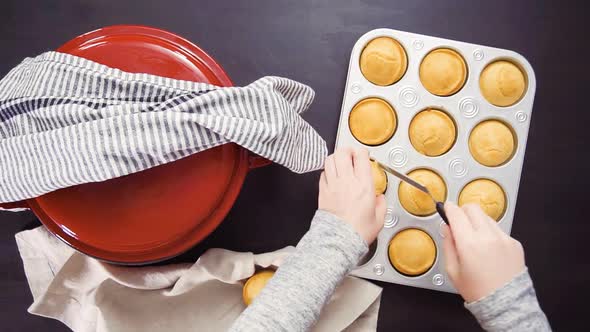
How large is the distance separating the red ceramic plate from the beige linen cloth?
104 mm

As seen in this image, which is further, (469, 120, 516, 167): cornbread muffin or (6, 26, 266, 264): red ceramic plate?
(469, 120, 516, 167): cornbread muffin

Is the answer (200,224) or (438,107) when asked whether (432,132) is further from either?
(200,224)

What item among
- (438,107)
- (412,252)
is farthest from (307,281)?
(438,107)

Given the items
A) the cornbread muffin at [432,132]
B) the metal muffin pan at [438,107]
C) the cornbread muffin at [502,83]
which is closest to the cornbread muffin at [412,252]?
the metal muffin pan at [438,107]

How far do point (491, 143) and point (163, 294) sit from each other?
529mm

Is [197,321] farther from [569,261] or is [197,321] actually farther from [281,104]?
[569,261]

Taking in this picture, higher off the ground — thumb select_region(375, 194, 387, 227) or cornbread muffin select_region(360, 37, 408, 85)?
cornbread muffin select_region(360, 37, 408, 85)

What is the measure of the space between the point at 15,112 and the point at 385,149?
47cm

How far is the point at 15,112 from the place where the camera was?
0.51m

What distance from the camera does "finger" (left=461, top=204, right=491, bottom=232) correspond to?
1.69 ft

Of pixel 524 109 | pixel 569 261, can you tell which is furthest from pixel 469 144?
pixel 569 261

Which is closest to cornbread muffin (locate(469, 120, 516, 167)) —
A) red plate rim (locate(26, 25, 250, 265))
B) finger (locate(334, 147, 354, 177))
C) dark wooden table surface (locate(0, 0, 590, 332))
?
dark wooden table surface (locate(0, 0, 590, 332))

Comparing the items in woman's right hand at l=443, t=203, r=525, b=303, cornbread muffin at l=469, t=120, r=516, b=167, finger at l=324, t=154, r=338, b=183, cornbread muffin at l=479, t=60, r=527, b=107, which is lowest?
woman's right hand at l=443, t=203, r=525, b=303

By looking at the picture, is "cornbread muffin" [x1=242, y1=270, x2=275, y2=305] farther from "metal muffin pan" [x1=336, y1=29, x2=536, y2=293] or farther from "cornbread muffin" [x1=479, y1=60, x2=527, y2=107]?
"cornbread muffin" [x1=479, y1=60, x2=527, y2=107]
